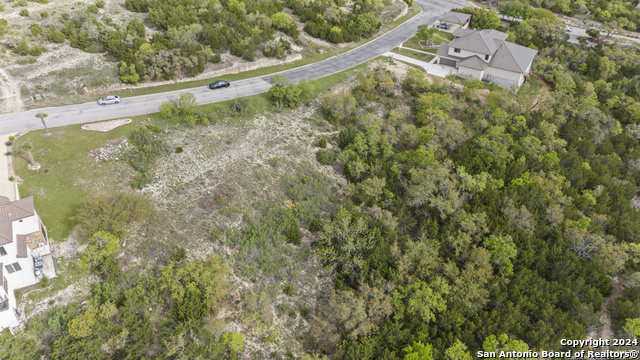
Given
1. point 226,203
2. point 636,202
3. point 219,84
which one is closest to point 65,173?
point 226,203

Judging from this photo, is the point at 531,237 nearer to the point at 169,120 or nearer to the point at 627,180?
the point at 627,180

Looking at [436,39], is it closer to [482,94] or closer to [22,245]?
[482,94]

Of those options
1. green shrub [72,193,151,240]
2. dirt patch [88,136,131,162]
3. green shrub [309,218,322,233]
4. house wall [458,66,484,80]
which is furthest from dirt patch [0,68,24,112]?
house wall [458,66,484,80]

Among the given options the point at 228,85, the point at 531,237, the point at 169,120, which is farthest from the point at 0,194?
the point at 531,237

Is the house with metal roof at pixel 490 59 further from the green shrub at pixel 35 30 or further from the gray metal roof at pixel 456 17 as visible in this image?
the green shrub at pixel 35 30

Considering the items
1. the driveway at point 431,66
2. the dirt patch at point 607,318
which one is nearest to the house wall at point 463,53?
the driveway at point 431,66

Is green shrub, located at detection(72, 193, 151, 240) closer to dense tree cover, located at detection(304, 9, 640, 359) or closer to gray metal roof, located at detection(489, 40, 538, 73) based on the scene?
dense tree cover, located at detection(304, 9, 640, 359)
